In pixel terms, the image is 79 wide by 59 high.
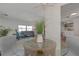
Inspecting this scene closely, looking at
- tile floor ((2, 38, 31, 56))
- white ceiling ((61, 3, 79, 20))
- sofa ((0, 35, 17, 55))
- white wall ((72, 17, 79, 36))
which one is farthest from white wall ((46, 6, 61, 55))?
sofa ((0, 35, 17, 55))

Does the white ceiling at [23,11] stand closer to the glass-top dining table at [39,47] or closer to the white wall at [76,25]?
the glass-top dining table at [39,47]

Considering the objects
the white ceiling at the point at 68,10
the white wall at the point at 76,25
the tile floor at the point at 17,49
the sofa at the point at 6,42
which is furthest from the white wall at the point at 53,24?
the sofa at the point at 6,42

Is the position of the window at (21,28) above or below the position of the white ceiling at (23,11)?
below

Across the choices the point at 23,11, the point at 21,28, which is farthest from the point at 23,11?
the point at 21,28

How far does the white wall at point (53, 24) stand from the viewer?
131 cm

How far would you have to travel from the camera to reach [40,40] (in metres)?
1.33

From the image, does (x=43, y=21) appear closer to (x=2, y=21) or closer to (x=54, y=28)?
(x=54, y=28)

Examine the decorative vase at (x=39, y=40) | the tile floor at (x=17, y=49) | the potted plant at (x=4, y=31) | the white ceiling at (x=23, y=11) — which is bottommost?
the tile floor at (x=17, y=49)

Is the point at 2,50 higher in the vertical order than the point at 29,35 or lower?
lower

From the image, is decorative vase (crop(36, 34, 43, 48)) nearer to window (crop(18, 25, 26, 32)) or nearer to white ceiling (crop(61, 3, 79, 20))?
window (crop(18, 25, 26, 32))

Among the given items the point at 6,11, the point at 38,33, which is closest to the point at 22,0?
the point at 6,11

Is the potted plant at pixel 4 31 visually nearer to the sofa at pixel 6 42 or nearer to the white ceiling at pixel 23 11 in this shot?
the sofa at pixel 6 42

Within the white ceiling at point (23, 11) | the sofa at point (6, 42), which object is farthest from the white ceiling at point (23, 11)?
the sofa at point (6, 42)

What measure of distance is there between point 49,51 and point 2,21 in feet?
2.26
